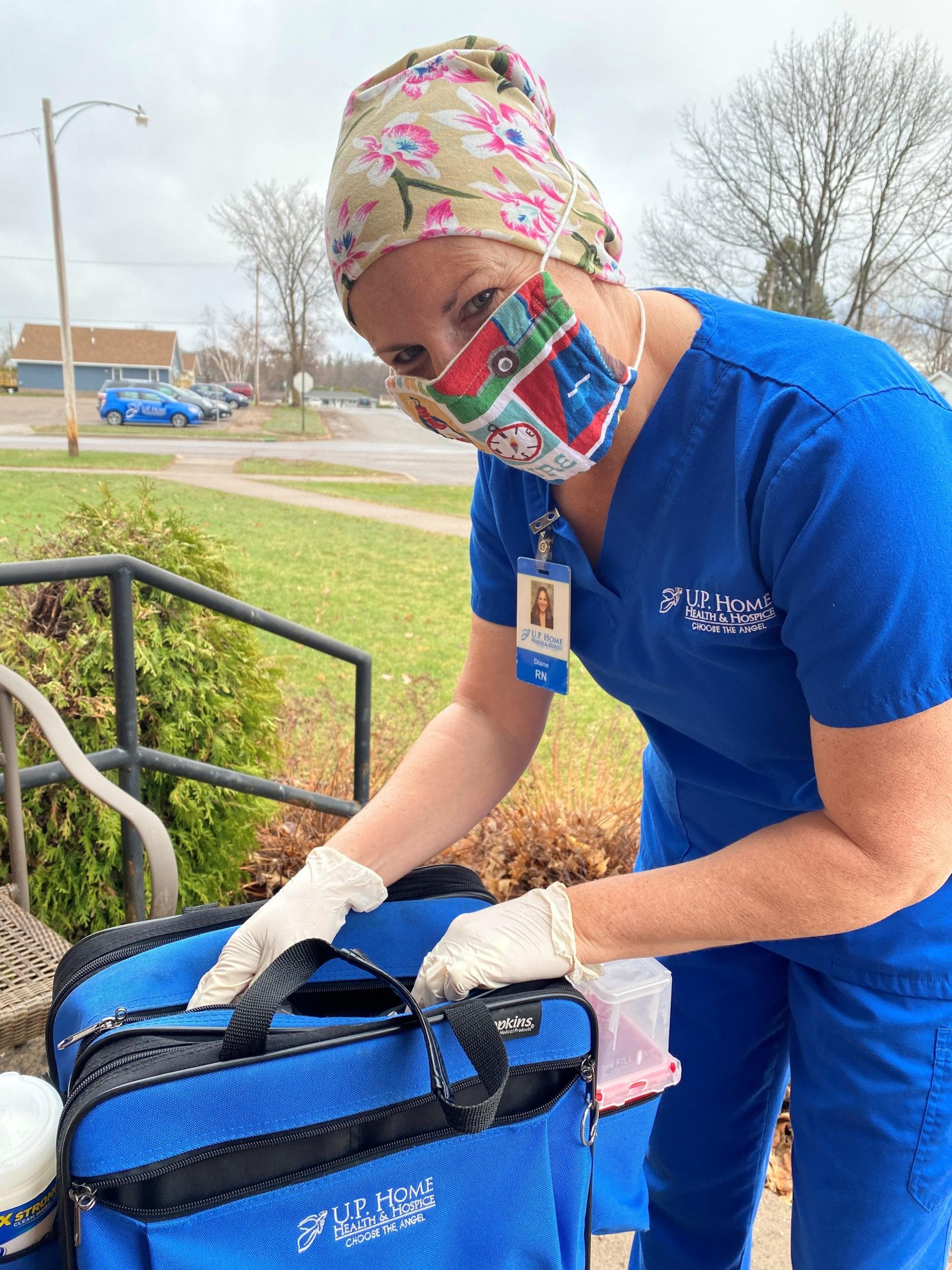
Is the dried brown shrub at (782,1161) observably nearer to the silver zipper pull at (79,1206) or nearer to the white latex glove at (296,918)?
the white latex glove at (296,918)

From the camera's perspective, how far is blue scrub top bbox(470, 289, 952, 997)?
89cm

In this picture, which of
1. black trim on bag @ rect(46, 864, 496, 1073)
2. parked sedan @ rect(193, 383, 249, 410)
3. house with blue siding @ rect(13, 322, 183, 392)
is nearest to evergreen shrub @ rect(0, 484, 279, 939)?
black trim on bag @ rect(46, 864, 496, 1073)

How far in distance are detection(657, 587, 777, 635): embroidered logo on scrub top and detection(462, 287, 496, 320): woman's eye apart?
1.39ft

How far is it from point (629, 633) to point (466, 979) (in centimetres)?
52

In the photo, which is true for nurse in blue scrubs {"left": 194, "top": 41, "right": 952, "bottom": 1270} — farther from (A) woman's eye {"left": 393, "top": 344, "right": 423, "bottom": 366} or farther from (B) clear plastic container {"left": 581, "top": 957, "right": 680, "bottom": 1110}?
(B) clear plastic container {"left": 581, "top": 957, "right": 680, "bottom": 1110}

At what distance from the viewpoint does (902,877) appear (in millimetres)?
989

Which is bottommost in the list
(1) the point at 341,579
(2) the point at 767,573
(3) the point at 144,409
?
(1) the point at 341,579

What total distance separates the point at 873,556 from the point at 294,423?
2855cm

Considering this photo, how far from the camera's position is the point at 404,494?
16.9 m

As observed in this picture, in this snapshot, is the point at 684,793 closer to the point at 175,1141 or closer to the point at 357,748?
the point at 175,1141

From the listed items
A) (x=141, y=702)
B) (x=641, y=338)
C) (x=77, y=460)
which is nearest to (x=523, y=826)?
(x=141, y=702)

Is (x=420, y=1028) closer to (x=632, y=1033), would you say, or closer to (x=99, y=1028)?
(x=99, y=1028)

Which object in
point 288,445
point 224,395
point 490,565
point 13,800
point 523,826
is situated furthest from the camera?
point 224,395

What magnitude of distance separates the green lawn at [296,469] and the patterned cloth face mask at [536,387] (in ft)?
55.6
